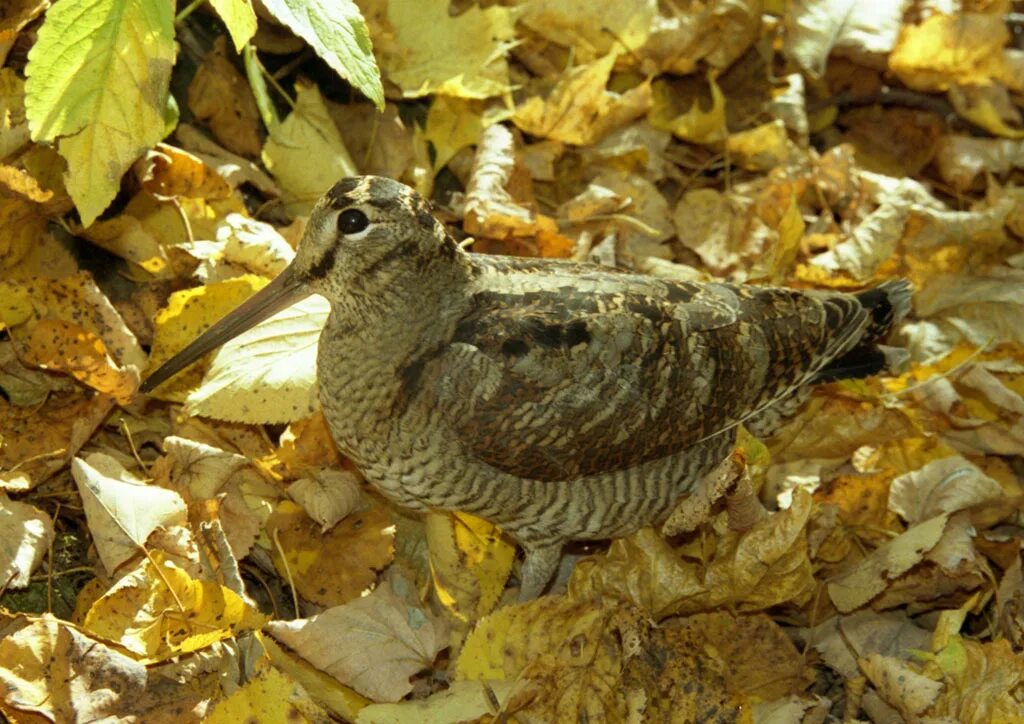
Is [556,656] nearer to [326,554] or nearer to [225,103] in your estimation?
[326,554]

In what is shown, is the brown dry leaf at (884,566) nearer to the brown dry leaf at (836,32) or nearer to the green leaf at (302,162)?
the green leaf at (302,162)

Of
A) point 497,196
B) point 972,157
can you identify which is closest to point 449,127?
point 497,196

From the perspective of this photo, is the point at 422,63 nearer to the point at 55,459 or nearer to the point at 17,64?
the point at 17,64

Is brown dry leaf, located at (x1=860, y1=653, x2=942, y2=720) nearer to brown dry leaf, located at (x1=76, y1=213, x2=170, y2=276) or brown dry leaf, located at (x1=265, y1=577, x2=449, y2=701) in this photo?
brown dry leaf, located at (x1=265, y1=577, x2=449, y2=701)

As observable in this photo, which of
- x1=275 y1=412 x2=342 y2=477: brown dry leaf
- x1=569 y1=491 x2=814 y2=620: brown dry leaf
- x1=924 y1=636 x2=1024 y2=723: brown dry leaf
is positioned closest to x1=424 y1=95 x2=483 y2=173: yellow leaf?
x1=275 y1=412 x2=342 y2=477: brown dry leaf

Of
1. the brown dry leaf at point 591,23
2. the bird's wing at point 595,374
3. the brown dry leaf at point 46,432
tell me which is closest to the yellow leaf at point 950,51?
the brown dry leaf at point 591,23

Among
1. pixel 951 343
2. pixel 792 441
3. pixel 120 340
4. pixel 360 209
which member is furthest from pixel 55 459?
pixel 951 343
